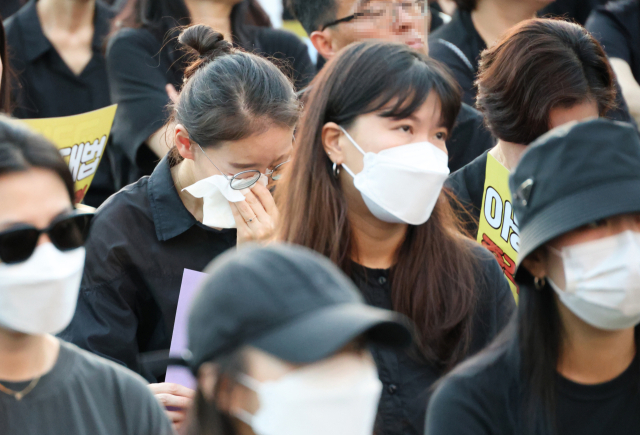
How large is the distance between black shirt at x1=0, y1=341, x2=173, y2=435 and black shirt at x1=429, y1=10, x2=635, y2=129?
2.44 metres

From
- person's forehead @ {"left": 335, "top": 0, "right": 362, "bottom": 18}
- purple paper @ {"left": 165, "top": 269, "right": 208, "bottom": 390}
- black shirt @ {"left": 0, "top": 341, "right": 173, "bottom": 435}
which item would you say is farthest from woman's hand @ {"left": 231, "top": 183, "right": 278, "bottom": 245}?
person's forehead @ {"left": 335, "top": 0, "right": 362, "bottom": 18}

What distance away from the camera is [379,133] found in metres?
2.50

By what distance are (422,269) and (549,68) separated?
1.02 meters

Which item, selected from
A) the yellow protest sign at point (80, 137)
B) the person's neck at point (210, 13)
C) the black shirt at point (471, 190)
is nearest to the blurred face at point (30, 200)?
the yellow protest sign at point (80, 137)

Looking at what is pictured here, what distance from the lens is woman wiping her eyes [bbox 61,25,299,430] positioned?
9.56 feet

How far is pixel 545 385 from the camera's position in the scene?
6.21 ft

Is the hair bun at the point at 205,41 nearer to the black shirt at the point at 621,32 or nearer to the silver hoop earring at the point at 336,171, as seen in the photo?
the silver hoop earring at the point at 336,171

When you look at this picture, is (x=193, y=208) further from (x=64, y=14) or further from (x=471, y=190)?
(x=64, y=14)

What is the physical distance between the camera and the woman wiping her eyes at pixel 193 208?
2.91 meters

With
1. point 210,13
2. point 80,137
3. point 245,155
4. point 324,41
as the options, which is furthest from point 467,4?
point 80,137

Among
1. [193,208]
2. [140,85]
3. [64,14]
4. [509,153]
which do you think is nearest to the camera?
[193,208]

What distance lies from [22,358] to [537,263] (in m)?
1.20

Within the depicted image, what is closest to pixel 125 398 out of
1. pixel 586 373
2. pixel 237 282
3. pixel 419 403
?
pixel 237 282

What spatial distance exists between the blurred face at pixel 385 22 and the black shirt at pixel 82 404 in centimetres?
233
